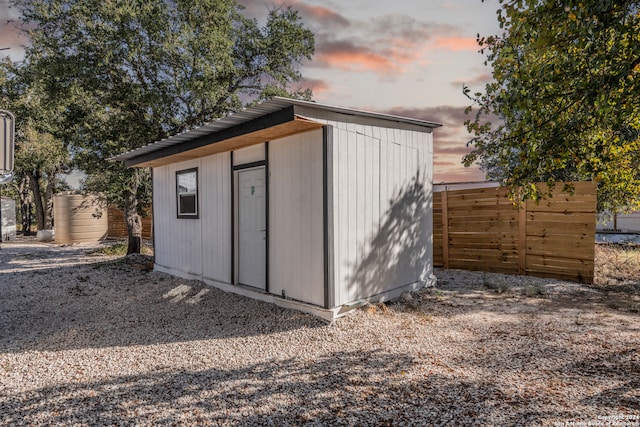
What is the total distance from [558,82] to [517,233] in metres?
3.85

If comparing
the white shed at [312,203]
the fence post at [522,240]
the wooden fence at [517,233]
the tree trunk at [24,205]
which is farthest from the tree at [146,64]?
the tree trunk at [24,205]

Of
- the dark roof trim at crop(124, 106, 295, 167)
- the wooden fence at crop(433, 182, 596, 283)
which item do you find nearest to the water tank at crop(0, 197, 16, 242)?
the dark roof trim at crop(124, 106, 295, 167)

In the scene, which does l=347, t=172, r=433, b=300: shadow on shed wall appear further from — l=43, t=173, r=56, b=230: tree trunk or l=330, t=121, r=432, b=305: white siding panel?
l=43, t=173, r=56, b=230: tree trunk

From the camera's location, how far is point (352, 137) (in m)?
4.67

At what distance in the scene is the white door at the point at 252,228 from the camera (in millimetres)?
5469

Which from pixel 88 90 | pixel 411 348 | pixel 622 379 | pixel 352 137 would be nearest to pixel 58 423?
pixel 411 348

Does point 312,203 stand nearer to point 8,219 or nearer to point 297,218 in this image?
point 297,218

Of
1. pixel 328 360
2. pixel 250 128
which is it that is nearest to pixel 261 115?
pixel 250 128

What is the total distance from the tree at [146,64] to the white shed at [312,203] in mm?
3176

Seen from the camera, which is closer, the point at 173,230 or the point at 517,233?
the point at 517,233

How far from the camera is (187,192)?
23.3ft

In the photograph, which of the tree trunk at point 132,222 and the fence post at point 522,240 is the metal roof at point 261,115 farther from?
the tree trunk at point 132,222

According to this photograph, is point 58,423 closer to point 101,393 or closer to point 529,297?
point 101,393

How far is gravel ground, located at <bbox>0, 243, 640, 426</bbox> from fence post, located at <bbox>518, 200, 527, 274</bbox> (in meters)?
0.88
